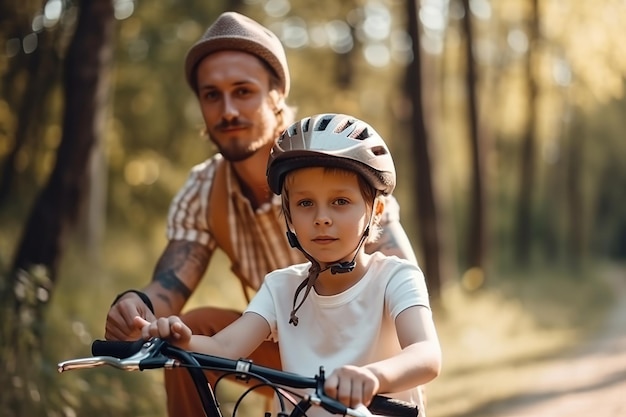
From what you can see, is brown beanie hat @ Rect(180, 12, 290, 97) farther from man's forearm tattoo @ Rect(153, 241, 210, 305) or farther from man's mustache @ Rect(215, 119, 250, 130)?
man's forearm tattoo @ Rect(153, 241, 210, 305)

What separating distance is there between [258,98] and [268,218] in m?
0.53

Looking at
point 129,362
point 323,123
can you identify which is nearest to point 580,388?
point 323,123

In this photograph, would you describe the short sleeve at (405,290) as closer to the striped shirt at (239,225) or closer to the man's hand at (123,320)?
the man's hand at (123,320)

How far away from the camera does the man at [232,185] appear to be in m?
4.34

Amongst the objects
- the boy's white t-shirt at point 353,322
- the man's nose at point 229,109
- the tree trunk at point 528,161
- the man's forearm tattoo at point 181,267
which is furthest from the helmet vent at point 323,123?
the tree trunk at point 528,161

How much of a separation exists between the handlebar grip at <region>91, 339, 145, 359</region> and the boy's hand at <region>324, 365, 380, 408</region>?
61cm

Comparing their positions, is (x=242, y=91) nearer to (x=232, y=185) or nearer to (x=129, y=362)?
(x=232, y=185)

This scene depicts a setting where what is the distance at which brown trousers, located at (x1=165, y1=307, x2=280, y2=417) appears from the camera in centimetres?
395

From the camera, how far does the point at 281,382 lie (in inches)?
107

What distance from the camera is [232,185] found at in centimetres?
453

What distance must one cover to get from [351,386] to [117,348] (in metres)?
0.73

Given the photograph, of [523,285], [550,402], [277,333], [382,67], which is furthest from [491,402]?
[382,67]

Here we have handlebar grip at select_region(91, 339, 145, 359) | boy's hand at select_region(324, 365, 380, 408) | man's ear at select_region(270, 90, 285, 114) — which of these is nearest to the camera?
boy's hand at select_region(324, 365, 380, 408)

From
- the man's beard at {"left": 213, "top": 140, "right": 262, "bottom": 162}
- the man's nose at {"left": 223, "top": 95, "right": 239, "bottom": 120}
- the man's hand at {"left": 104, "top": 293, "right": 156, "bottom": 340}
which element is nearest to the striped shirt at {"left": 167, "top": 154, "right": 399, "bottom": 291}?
the man's beard at {"left": 213, "top": 140, "right": 262, "bottom": 162}
